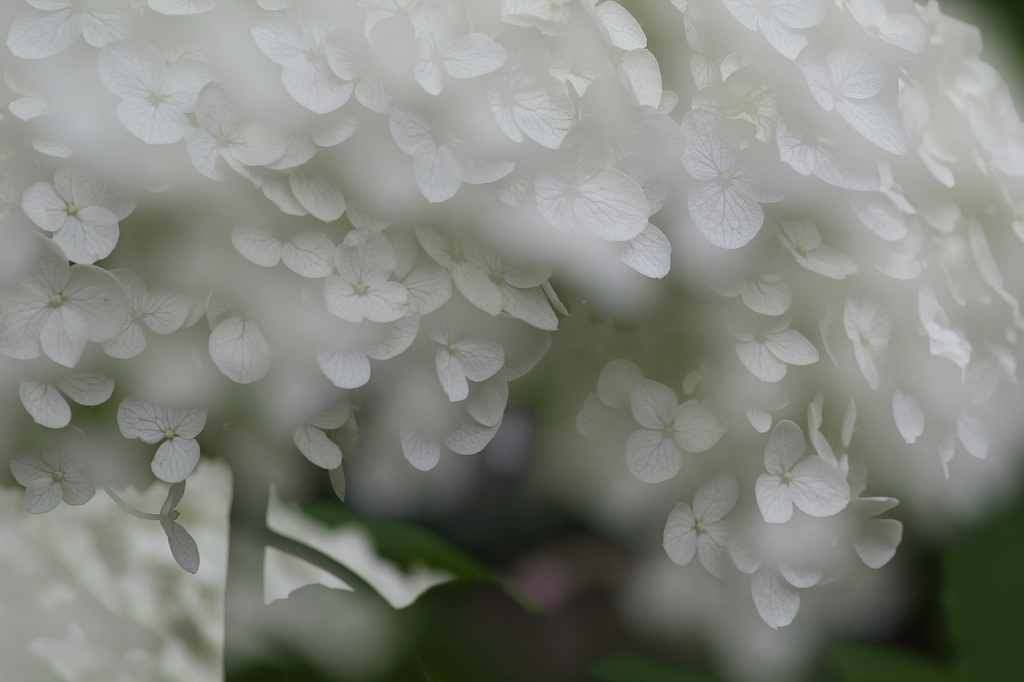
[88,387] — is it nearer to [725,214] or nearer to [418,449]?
[418,449]

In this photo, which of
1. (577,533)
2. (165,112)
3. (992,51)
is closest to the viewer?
(165,112)

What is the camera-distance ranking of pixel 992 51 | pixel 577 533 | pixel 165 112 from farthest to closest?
pixel 992 51 < pixel 577 533 < pixel 165 112

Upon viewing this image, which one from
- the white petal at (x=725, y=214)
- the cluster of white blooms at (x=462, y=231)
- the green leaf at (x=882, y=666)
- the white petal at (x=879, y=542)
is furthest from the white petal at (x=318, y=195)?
the green leaf at (x=882, y=666)

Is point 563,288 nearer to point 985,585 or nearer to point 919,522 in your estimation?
point 919,522

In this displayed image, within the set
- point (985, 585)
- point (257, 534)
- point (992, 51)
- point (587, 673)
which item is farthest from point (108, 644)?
point (992, 51)

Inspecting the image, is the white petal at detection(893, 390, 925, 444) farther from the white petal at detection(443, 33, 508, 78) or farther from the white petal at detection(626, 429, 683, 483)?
the white petal at detection(443, 33, 508, 78)

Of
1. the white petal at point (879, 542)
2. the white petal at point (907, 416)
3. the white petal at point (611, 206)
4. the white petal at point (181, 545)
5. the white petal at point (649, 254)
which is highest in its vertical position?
the white petal at point (611, 206)

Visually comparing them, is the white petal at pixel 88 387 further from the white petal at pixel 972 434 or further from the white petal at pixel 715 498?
the white petal at pixel 972 434
